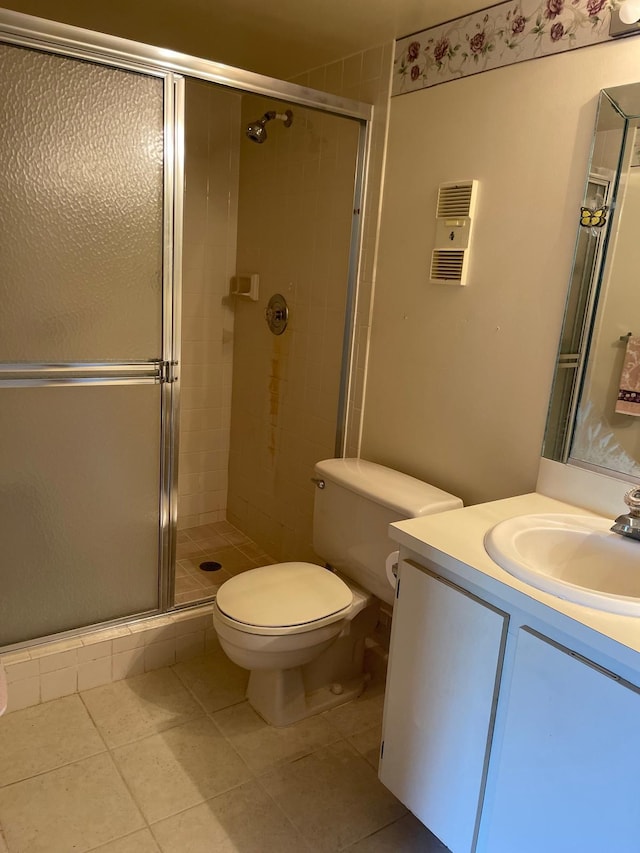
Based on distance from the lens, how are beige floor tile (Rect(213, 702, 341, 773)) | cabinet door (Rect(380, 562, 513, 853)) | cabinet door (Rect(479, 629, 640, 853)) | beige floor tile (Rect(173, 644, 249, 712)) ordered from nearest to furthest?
1. cabinet door (Rect(479, 629, 640, 853))
2. cabinet door (Rect(380, 562, 513, 853))
3. beige floor tile (Rect(213, 702, 341, 773))
4. beige floor tile (Rect(173, 644, 249, 712))

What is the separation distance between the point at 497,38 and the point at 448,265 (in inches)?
25.0

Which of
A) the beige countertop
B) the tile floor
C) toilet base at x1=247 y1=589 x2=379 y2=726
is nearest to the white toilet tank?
toilet base at x1=247 y1=589 x2=379 y2=726

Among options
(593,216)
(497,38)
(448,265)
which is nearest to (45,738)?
(448,265)

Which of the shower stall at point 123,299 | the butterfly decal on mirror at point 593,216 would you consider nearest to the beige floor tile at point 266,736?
the shower stall at point 123,299

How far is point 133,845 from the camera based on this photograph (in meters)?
1.59

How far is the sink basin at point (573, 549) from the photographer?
57.2 inches

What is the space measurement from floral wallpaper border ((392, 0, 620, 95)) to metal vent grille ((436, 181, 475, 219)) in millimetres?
323

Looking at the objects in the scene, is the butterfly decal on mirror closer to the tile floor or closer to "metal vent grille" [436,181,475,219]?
"metal vent grille" [436,181,475,219]

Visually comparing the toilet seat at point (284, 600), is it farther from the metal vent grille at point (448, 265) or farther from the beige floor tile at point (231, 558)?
the metal vent grille at point (448, 265)

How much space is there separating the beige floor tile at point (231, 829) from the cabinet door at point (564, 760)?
568 mm

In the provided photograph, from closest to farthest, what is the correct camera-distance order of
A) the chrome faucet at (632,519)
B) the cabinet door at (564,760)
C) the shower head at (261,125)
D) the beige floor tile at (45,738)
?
the cabinet door at (564,760) < the chrome faucet at (632,519) < the beige floor tile at (45,738) < the shower head at (261,125)

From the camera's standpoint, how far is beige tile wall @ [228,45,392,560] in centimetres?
242

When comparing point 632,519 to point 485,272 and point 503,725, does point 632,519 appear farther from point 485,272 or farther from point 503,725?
point 485,272

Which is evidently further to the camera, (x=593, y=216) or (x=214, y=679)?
(x=214, y=679)
